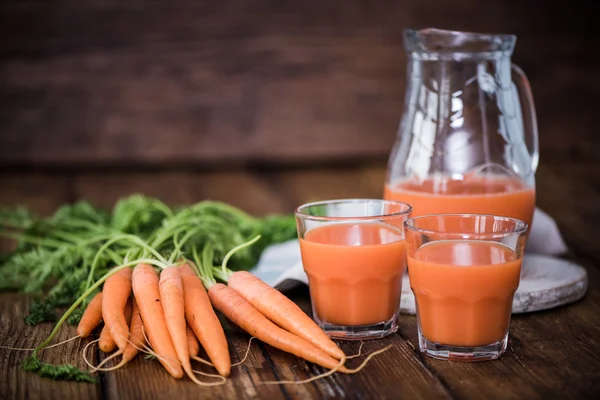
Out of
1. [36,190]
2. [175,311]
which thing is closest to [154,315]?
[175,311]

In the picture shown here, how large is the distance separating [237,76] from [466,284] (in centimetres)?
261

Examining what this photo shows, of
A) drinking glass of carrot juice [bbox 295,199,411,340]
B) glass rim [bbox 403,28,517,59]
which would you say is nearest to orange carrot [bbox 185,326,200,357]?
drinking glass of carrot juice [bbox 295,199,411,340]

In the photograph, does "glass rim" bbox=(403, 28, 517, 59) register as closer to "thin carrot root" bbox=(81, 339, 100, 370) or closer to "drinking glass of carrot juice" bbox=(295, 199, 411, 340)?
"drinking glass of carrot juice" bbox=(295, 199, 411, 340)

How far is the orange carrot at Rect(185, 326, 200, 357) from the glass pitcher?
0.57m

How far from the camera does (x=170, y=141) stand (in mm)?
3730

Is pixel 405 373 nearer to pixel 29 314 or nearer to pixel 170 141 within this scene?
pixel 29 314

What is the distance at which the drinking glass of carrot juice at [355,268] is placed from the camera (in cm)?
135

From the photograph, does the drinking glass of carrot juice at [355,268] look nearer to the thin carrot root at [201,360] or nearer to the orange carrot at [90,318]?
Result: the thin carrot root at [201,360]

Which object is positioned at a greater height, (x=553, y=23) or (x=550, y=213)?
(x=553, y=23)

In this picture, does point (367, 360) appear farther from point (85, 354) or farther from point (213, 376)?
point (85, 354)

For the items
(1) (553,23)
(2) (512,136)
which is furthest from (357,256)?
(1) (553,23)

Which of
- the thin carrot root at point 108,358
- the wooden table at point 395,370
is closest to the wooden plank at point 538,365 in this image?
the wooden table at point 395,370

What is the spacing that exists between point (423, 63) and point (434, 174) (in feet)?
0.79

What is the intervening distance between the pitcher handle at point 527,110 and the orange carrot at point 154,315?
85 centimetres
